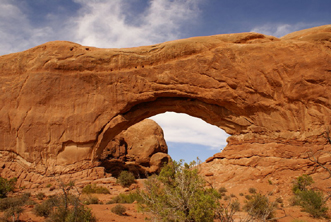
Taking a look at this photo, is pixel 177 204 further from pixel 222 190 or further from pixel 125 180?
pixel 125 180

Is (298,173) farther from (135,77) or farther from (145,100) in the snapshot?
(135,77)

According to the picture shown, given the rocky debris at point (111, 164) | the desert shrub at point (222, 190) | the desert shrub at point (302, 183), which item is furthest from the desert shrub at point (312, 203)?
the rocky debris at point (111, 164)

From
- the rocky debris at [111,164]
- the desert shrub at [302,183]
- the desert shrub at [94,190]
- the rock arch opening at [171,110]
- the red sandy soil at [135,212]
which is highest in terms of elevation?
the rock arch opening at [171,110]

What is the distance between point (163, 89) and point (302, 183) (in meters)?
8.37

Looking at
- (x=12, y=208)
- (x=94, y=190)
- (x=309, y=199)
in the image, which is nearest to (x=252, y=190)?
(x=309, y=199)

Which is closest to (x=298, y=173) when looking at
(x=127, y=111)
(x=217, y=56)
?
(x=217, y=56)

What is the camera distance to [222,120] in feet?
49.6

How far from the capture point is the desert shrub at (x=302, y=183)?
1097 cm

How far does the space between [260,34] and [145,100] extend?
7542 mm

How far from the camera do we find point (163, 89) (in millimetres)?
14891

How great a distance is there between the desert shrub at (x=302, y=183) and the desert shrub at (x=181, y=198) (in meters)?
6.56

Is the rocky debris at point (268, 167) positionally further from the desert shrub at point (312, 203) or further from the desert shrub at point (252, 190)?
the desert shrub at point (312, 203)

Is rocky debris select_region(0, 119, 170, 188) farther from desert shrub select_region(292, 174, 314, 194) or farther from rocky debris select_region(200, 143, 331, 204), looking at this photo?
desert shrub select_region(292, 174, 314, 194)

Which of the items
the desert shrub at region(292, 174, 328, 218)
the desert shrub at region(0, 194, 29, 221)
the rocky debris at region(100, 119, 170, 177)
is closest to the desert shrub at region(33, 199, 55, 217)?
the desert shrub at region(0, 194, 29, 221)
